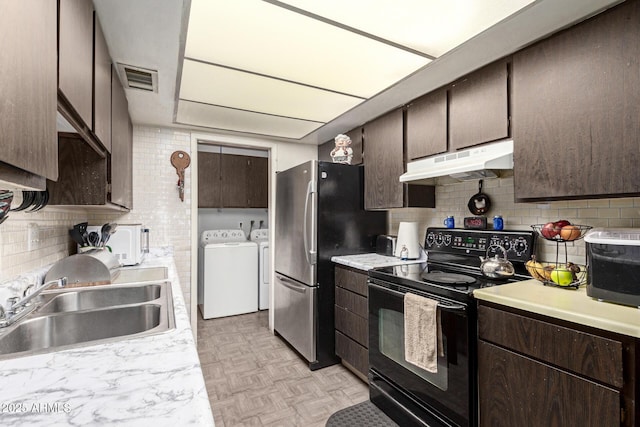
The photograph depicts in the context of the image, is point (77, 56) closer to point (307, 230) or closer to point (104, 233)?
point (104, 233)

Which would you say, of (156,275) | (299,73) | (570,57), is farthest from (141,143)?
(570,57)

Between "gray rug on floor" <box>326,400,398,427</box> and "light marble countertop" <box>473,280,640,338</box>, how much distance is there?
1.01 m

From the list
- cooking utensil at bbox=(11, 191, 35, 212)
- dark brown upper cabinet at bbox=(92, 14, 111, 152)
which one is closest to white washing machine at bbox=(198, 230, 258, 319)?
dark brown upper cabinet at bbox=(92, 14, 111, 152)

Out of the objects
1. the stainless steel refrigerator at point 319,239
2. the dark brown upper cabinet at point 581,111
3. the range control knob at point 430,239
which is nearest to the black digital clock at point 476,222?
the range control knob at point 430,239

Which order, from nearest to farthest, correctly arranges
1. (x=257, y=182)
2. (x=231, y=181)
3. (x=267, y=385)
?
(x=267, y=385), (x=231, y=181), (x=257, y=182)

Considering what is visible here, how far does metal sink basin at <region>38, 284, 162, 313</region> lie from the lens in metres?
1.38

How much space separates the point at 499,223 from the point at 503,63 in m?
0.93

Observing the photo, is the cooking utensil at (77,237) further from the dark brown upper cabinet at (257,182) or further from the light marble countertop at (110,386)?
the dark brown upper cabinet at (257,182)

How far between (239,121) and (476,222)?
205 centimetres

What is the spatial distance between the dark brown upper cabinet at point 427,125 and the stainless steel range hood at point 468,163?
74mm

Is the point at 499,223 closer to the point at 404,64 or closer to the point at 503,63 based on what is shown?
the point at 503,63

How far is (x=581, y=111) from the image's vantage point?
1352mm

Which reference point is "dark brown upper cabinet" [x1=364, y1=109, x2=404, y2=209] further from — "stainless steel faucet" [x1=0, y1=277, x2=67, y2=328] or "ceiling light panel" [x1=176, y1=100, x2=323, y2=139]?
"stainless steel faucet" [x1=0, y1=277, x2=67, y2=328]

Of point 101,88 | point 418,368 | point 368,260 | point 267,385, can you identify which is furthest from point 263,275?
point 101,88
